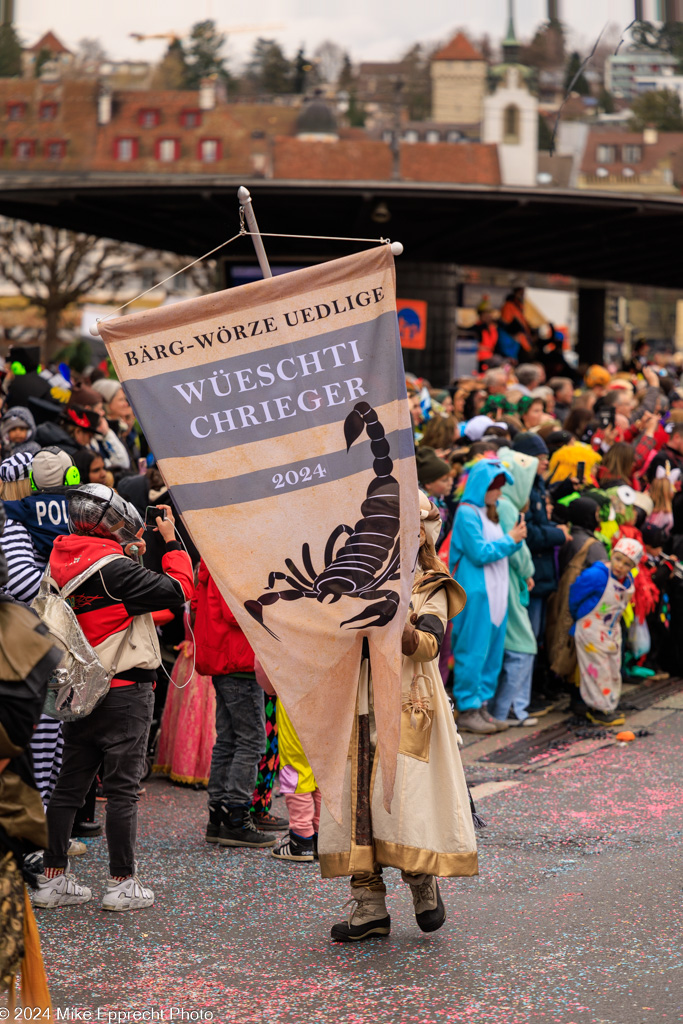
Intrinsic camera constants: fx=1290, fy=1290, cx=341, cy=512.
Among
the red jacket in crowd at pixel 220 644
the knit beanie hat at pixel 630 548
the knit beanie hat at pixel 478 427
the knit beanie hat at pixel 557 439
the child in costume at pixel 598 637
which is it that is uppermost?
the red jacket in crowd at pixel 220 644

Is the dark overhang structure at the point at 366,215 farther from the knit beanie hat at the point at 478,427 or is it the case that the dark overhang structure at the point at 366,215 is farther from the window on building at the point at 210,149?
the knit beanie hat at the point at 478,427

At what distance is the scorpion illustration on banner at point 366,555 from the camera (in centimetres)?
445

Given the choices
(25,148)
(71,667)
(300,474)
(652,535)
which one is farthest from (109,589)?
(25,148)

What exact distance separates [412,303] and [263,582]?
12.5m

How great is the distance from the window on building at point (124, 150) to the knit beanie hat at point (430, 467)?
8115 mm

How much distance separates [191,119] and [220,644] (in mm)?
10131

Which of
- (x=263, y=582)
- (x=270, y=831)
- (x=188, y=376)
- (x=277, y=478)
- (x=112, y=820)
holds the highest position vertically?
(x=188, y=376)

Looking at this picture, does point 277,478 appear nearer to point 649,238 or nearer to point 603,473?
point 603,473

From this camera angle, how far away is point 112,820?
526cm

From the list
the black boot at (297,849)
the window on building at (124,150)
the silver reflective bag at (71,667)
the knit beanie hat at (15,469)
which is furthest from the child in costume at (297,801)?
the window on building at (124,150)

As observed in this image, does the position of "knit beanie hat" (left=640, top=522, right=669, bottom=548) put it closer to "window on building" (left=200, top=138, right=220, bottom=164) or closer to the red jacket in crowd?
the red jacket in crowd

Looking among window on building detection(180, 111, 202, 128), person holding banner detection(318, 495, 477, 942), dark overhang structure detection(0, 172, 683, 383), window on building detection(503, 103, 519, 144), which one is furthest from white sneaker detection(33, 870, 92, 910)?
window on building detection(503, 103, 519, 144)

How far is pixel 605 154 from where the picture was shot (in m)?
15.6

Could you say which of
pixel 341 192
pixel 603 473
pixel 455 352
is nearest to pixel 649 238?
pixel 455 352
